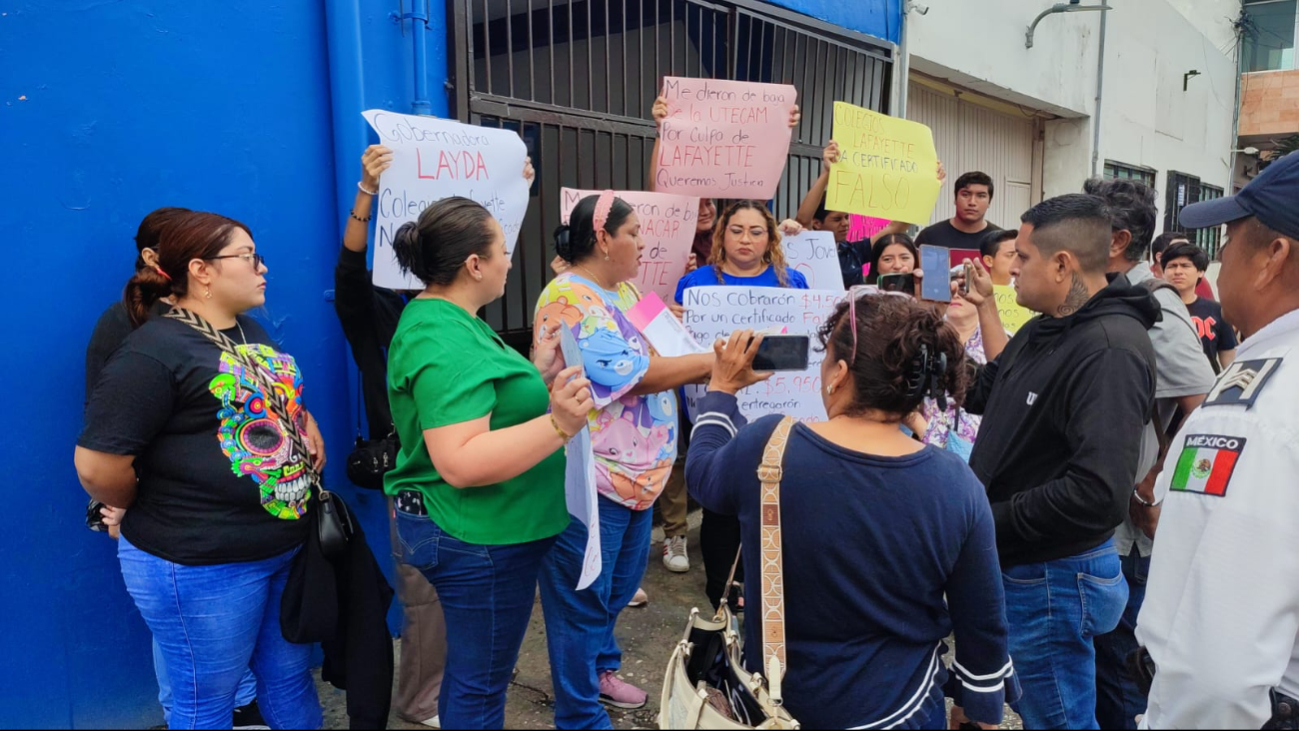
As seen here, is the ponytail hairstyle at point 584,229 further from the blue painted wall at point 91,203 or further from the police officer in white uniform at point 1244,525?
the police officer in white uniform at point 1244,525

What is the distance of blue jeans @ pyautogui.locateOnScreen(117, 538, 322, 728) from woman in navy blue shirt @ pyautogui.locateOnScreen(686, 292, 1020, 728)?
142 centimetres

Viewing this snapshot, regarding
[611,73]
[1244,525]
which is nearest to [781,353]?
[1244,525]

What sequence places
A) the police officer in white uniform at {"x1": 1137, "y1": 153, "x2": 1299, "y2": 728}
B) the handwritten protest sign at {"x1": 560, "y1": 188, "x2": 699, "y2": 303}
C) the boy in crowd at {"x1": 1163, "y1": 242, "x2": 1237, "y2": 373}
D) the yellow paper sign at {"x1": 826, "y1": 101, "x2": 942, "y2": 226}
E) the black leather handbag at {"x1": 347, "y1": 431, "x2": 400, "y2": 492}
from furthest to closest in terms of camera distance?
the boy in crowd at {"x1": 1163, "y1": 242, "x2": 1237, "y2": 373}, the yellow paper sign at {"x1": 826, "y1": 101, "x2": 942, "y2": 226}, the handwritten protest sign at {"x1": 560, "y1": 188, "x2": 699, "y2": 303}, the black leather handbag at {"x1": 347, "y1": 431, "x2": 400, "y2": 492}, the police officer in white uniform at {"x1": 1137, "y1": 153, "x2": 1299, "y2": 728}

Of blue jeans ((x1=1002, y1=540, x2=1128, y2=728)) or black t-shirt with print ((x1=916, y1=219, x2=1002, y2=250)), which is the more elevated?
black t-shirt with print ((x1=916, y1=219, x2=1002, y2=250))

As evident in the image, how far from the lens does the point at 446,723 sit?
88.2 inches

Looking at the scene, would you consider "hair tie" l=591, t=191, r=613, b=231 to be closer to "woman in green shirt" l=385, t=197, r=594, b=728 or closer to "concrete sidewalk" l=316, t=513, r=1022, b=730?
"woman in green shirt" l=385, t=197, r=594, b=728

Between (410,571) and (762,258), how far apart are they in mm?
2035

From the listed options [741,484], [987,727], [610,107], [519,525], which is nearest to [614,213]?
[519,525]

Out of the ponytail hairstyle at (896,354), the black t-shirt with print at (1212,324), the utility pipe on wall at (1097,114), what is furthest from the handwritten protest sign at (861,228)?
the utility pipe on wall at (1097,114)

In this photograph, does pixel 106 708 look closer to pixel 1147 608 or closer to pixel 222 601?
pixel 222 601

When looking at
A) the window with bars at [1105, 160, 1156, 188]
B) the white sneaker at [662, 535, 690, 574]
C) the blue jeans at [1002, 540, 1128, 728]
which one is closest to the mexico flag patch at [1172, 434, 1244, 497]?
the blue jeans at [1002, 540, 1128, 728]

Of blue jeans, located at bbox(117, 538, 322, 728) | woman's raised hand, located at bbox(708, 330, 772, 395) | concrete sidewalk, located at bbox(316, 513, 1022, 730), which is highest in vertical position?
woman's raised hand, located at bbox(708, 330, 772, 395)

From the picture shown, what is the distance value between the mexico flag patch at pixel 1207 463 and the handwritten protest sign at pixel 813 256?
8.51 ft

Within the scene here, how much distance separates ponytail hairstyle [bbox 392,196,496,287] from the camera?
209cm
